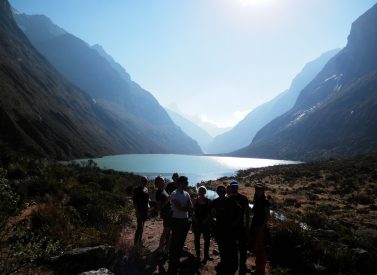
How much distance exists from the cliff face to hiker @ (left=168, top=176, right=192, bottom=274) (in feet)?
139

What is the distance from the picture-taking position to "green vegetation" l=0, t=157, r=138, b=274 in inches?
251

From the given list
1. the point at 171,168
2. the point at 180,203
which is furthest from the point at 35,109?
the point at 180,203

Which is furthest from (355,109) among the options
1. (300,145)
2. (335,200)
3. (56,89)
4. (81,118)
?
(335,200)

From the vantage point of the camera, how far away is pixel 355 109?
522 ft

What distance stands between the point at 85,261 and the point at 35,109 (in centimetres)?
9851

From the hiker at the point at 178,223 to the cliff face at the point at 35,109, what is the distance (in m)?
42.4

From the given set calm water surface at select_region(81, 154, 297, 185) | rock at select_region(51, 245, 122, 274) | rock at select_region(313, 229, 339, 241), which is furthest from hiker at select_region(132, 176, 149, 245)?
calm water surface at select_region(81, 154, 297, 185)

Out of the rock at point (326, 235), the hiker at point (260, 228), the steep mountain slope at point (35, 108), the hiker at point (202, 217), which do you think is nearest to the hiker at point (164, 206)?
the hiker at point (202, 217)

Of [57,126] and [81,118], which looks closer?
[57,126]

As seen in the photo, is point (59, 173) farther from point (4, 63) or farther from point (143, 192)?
point (4, 63)

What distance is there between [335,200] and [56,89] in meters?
144

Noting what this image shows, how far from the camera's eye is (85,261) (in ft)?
23.7

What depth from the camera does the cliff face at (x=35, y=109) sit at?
244 ft

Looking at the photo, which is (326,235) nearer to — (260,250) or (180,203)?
(260,250)
